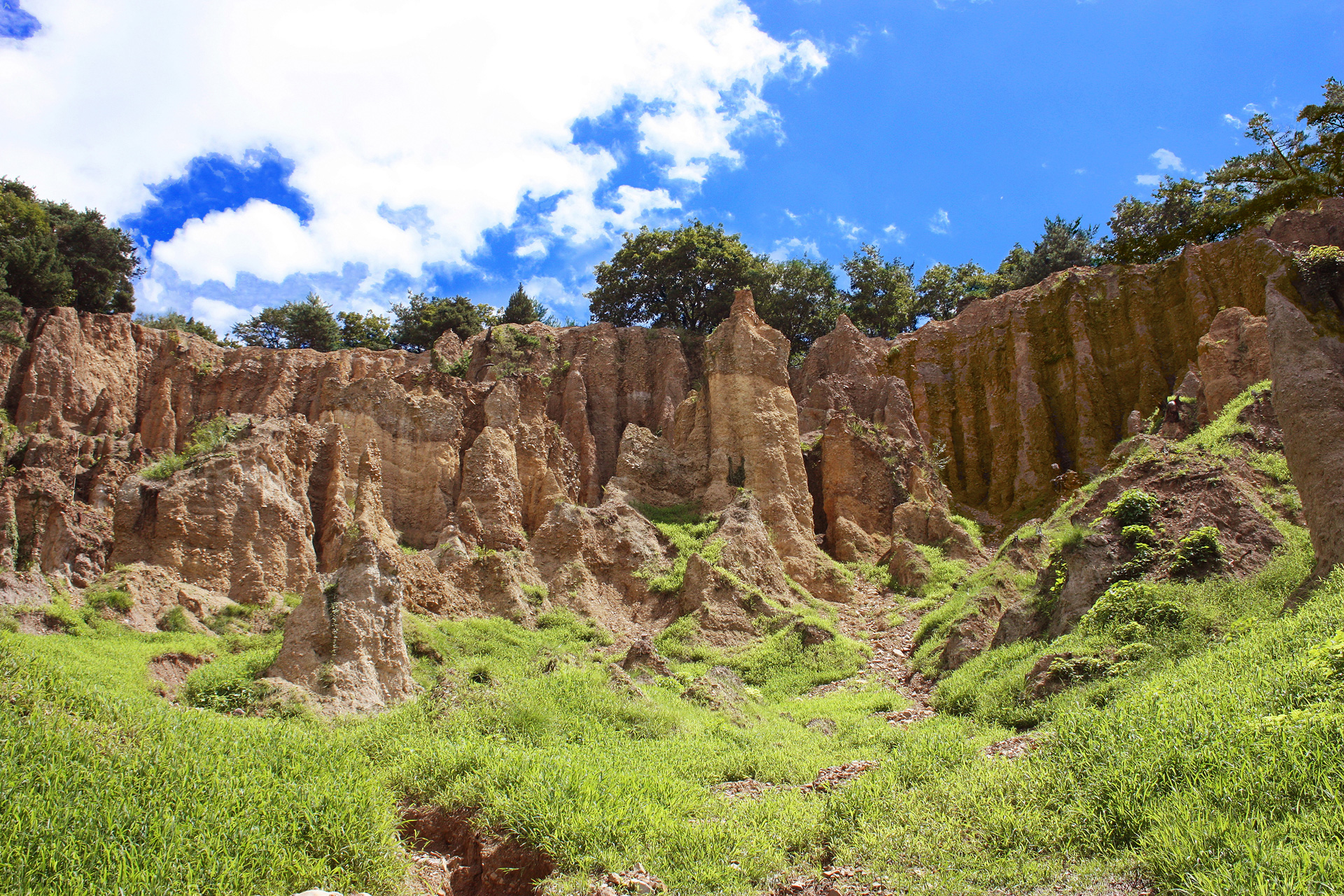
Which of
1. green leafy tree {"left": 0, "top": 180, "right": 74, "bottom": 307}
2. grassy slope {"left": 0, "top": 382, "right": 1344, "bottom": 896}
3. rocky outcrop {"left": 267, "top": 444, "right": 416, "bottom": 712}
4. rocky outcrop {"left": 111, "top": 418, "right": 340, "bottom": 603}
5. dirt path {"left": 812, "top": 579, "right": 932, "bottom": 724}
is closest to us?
grassy slope {"left": 0, "top": 382, "right": 1344, "bottom": 896}

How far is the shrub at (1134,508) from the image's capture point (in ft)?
43.6

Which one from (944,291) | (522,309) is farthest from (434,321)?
(944,291)

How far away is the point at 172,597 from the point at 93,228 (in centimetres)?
2418

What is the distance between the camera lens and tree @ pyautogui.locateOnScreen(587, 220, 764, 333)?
36.6 m

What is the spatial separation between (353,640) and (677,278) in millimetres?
27137

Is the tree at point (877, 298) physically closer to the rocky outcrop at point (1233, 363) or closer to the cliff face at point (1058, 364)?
the cliff face at point (1058, 364)

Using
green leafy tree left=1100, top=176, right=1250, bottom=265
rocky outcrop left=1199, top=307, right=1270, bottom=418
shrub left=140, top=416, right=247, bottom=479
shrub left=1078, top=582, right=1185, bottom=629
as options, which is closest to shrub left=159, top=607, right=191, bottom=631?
shrub left=140, top=416, right=247, bottom=479

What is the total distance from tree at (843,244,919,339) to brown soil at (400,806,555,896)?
35.3 m

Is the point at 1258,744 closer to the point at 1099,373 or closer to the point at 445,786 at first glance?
the point at 445,786

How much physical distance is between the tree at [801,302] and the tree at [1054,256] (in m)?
9.18

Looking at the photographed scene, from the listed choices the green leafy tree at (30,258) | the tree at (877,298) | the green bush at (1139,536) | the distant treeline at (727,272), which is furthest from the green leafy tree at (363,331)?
the green bush at (1139,536)

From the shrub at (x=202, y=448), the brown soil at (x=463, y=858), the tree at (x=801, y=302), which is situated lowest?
the brown soil at (x=463, y=858)

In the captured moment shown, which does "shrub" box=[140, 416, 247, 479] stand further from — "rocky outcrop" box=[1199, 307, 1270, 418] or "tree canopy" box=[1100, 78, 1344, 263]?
"tree canopy" box=[1100, 78, 1344, 263]

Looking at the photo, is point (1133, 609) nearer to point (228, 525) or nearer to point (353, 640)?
point (353, 640)
